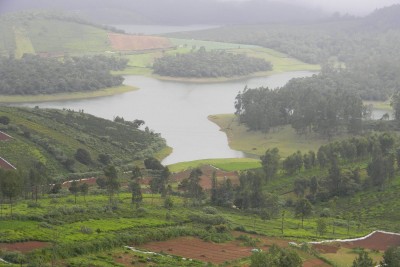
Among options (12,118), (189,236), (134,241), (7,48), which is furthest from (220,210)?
(7,48)

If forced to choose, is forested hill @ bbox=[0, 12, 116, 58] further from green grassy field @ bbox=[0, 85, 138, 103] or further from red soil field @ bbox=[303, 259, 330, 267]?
red soil field @ bbox=[303, 259, 330, 267]

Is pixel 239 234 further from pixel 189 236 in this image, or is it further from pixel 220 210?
pixel 220 210

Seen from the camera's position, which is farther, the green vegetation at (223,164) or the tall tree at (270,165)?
the green vegetation at (223,164)

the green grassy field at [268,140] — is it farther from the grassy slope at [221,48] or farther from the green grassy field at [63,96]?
the grassy slope at [221,48]

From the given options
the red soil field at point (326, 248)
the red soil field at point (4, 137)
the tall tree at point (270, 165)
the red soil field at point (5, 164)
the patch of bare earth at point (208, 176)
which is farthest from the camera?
the red soil field at point (4, 137)

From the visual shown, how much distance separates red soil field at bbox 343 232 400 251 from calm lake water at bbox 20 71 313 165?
31956 millimetres

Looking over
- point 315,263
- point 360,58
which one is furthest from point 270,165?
point 360,58

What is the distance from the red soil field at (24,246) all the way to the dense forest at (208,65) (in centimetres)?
11457

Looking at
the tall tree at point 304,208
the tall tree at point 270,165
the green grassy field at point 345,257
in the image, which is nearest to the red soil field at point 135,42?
the tall tree at point 270,165

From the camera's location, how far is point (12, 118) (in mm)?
76062

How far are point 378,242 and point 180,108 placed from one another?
66.5 metres

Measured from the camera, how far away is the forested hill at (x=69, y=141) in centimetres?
6538

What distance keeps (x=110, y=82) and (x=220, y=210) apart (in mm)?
79144

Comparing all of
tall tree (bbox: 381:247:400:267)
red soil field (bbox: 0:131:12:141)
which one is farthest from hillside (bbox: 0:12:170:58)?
tall tree (bbox: 381:247:400:267)
